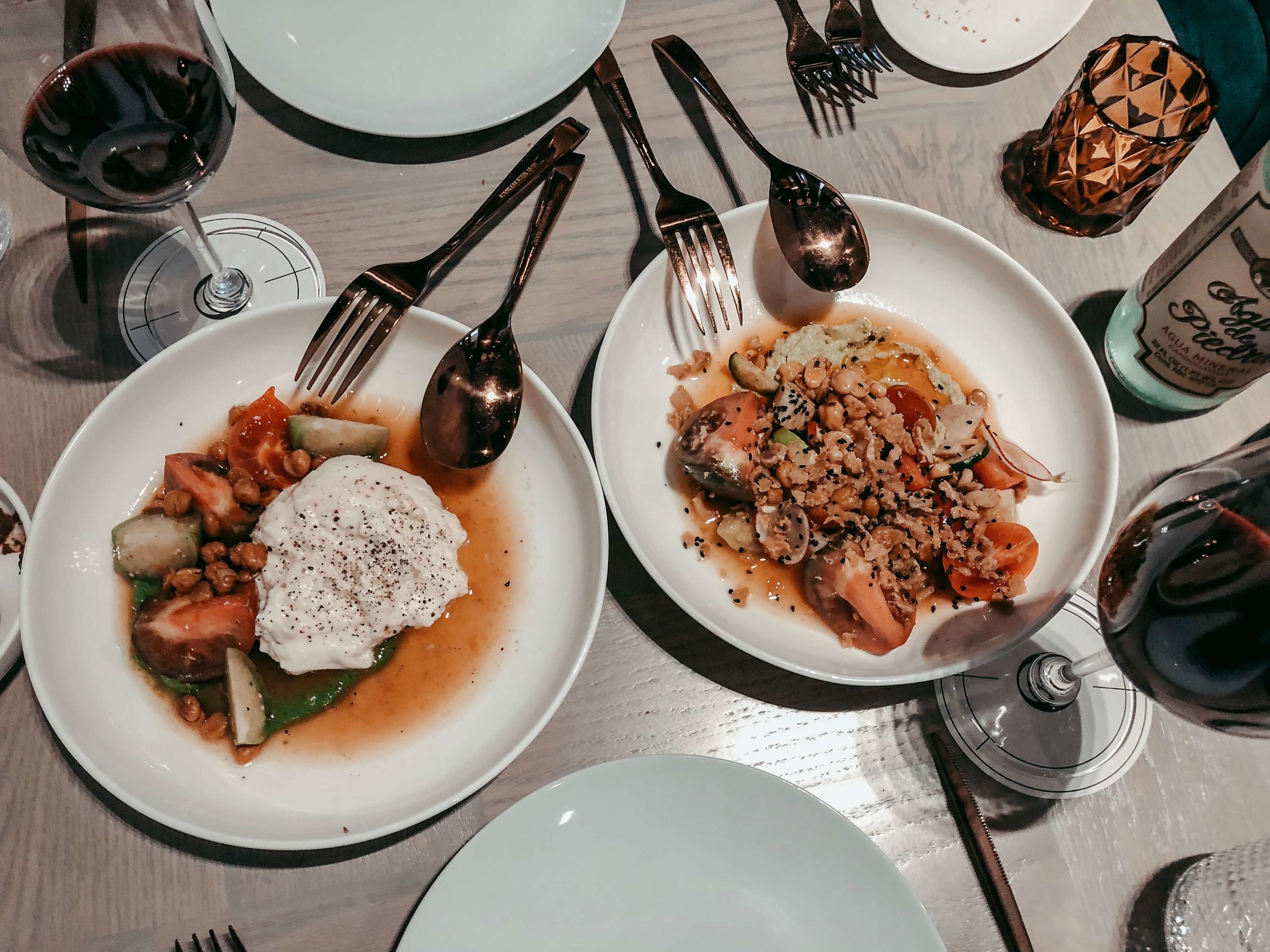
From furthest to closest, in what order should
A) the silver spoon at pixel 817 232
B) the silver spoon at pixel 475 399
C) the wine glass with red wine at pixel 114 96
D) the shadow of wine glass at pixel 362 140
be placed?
1. the shadow of wine glass at pixel 362 140
2. the silver spoon at pixel 817 232
3. the silver spoon at pixel 475 399
4. the wine glass with red wine at pixel 114 96

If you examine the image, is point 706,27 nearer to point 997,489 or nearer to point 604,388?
point 604,388

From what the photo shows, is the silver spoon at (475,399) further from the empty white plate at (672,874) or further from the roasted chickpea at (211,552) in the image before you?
the empty white plate at (672,874)

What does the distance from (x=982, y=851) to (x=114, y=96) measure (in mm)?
1503

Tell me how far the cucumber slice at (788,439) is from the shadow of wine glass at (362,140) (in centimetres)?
72

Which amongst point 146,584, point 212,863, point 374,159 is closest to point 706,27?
point 374,159

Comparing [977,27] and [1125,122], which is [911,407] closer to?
[1125,122]

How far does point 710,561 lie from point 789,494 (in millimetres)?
158

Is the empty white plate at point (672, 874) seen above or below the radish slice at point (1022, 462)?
below

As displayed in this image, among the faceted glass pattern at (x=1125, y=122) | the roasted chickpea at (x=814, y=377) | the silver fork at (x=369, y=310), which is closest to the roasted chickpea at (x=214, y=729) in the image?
the silver fork at (x=369, y=310)

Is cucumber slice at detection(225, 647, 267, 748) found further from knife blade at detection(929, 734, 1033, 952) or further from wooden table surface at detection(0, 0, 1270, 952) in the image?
knife blade at detection(929, 734, 1033, 952)

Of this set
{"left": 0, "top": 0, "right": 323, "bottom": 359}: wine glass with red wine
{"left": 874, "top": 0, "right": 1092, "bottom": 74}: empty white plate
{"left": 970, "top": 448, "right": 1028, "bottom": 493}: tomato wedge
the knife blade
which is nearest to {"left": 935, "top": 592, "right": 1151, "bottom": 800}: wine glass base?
the knife blade

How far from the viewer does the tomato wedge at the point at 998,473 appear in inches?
50.6

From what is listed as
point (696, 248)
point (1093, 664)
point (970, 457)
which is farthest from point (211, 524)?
point (1093, 664)

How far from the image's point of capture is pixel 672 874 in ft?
3.45
